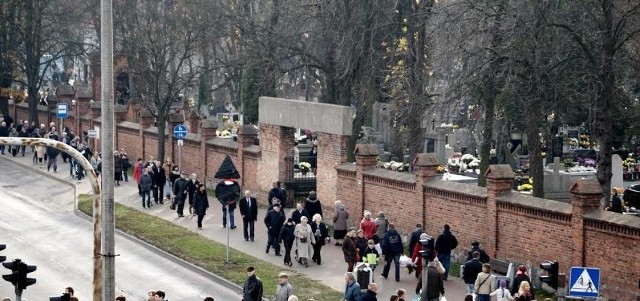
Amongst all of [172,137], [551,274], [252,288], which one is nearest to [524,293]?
[551,274]

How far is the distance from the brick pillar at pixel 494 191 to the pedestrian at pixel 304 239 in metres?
4.09

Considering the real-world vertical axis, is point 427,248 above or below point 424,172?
below

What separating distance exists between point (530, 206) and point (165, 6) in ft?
84.0

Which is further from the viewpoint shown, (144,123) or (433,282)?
(144,123)

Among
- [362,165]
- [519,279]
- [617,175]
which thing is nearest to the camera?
[519,279]

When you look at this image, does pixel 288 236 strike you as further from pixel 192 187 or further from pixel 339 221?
pixel 192 187

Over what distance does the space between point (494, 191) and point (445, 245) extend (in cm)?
182

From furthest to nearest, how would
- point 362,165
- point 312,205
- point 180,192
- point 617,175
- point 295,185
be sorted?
point 617,175 → point 295,185 → point 180,192 → point 362,165 → point 312,205

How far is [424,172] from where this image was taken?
3133 centimetres

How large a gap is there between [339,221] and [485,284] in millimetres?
9088

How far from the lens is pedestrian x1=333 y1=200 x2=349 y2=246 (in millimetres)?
32125

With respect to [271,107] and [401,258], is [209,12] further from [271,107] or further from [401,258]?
[401,258]

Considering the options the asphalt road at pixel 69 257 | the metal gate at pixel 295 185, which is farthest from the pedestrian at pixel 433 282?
the metal gate at pixel 295 185

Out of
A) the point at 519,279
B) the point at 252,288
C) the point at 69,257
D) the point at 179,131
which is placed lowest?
the point at 69,257
